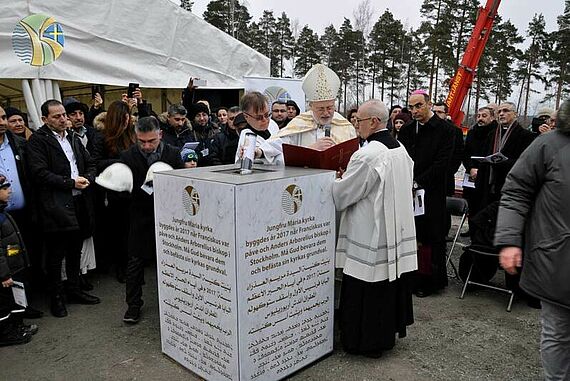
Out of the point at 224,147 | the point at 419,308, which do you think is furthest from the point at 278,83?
the point at 419,308

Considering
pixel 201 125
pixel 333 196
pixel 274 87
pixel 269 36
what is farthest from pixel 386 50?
pixel 333 196

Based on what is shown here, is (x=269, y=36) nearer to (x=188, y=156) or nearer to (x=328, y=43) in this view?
(x=328, y=43)

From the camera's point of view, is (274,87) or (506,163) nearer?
(506,163)

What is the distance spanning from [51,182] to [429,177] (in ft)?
11.2

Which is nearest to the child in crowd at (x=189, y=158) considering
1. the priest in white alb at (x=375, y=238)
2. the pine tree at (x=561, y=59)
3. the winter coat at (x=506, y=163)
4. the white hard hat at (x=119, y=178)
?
the white hard hat at (x=119, y=178)

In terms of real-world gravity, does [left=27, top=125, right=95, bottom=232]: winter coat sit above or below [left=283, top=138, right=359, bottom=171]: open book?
below

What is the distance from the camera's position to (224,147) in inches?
217

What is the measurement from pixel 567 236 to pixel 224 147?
3.98 metres

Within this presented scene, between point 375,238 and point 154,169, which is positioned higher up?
point 154,169

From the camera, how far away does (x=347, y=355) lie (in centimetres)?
338

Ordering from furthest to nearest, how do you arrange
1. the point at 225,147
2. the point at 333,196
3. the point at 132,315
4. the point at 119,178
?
the point at 225,147, the point at 132,315, the point at 119,178, the point at 333,196

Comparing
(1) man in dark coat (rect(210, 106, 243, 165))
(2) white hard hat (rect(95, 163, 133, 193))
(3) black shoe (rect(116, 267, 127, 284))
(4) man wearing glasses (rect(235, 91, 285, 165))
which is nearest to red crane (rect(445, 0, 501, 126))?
(1) man in dark coat (rect(210, 106, 243, 165))

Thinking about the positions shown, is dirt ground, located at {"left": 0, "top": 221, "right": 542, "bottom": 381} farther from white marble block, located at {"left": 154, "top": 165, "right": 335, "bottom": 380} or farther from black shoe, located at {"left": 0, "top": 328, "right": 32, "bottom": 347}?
white marble block, located at {"left": 154, "top": 165, "right": 335, "bottom": 380}

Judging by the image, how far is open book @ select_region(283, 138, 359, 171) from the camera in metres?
3.31
